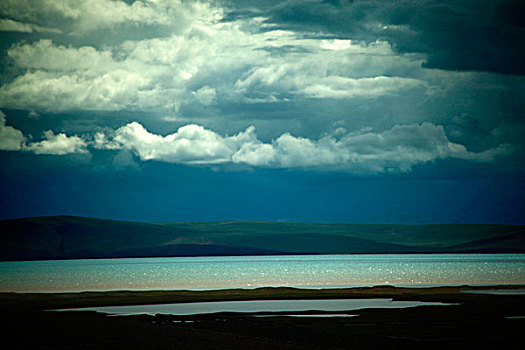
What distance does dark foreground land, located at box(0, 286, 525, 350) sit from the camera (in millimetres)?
36750

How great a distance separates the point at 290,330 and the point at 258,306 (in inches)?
836

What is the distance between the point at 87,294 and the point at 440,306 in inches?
1698

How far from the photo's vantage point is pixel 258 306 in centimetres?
6500

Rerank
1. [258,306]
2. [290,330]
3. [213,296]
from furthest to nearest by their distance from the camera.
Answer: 1. [213,296]
2. [258,306]
3. [290,330]

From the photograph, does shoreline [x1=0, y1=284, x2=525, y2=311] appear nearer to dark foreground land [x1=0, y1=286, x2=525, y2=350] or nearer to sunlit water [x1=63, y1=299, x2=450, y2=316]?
sunlit water [x1=63, y1=299, x2=450, y2=316]

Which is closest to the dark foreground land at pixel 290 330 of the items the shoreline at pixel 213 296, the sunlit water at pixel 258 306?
the sunlit water at pixel 258 306

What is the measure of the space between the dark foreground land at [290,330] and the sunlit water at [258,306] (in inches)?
164

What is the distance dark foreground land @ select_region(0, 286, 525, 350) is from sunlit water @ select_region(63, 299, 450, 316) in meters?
4.17

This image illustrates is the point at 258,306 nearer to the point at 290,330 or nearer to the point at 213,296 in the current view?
the point at 213,296

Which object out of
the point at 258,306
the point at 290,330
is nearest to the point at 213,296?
the point at 258,306

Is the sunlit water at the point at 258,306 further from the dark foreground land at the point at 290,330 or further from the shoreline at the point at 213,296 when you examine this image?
the dark foreground land at the point at 290,330

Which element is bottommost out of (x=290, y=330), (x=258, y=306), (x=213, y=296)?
(x=290, y=330)

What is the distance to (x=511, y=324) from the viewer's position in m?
44.5

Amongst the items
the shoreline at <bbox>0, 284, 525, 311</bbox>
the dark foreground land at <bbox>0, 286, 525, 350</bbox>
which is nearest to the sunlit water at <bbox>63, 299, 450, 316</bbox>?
the shoreline at <bbox>0, 284, 525, 311</bbox>
